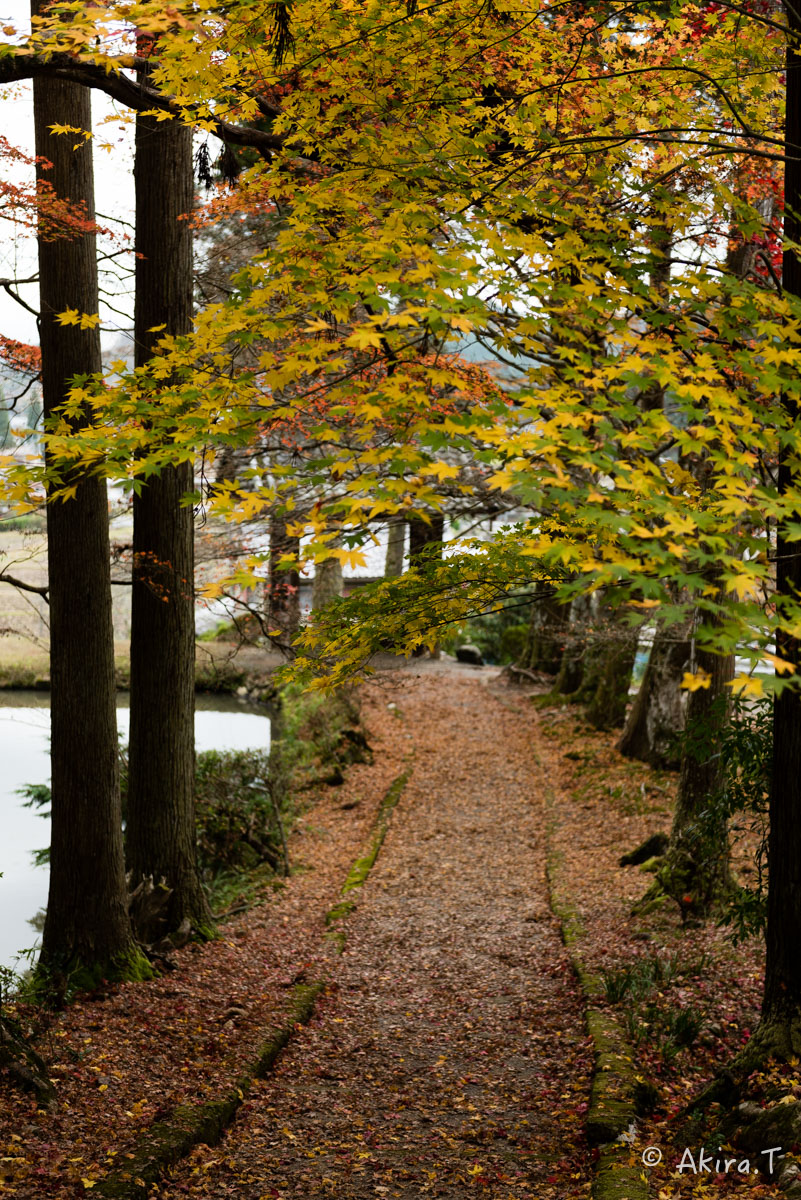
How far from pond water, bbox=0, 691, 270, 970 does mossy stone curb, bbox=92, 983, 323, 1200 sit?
219 cm

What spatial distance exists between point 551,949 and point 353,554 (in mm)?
6422

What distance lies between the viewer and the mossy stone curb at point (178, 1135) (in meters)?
4.26

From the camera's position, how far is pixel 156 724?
7.82 meters

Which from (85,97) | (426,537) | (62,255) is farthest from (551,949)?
(426,537)

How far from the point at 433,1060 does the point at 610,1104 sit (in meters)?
1.66

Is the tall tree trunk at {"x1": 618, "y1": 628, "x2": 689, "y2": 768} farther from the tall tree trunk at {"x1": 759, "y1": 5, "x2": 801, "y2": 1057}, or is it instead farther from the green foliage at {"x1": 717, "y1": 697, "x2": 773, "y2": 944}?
the tall tree trunk at {"x1": 759, "y1": 5, "x2": 801, "y2": 1057}

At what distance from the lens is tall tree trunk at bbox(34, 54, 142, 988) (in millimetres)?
6578

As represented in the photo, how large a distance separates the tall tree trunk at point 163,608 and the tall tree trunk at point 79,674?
27.8 inches

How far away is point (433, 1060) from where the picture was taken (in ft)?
21.1

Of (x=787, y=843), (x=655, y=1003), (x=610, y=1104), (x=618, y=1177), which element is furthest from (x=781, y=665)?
(x=655, y=1003)

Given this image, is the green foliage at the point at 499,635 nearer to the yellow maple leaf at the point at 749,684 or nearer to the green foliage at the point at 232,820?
the green foliage at the point at 232,820

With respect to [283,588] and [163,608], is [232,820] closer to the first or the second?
[283,588]

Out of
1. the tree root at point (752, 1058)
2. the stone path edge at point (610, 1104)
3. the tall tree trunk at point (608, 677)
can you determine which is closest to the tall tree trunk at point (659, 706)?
the tall tree trunk at point (608, 677)

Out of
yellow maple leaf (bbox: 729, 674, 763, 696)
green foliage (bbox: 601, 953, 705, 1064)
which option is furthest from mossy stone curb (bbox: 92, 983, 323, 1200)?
yellow maple leaf (bbox: 729, 674, 763, 696)
